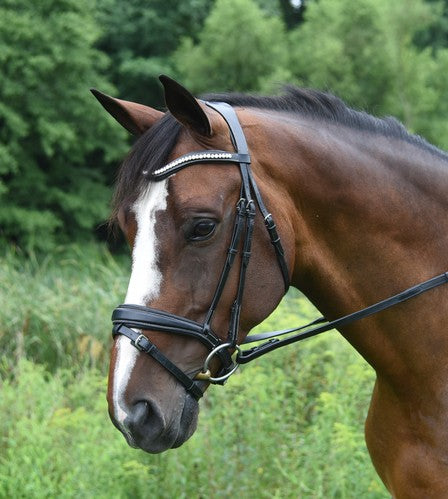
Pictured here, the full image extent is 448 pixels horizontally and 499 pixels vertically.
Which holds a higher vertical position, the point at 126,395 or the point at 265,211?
the point at 265,211

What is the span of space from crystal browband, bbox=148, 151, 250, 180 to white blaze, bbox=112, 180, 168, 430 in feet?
0.09

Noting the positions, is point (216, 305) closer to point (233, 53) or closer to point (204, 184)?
point (204, 184)

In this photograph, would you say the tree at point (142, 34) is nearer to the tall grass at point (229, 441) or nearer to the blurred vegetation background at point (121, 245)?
the blurred vegetation background at point (121, 245)

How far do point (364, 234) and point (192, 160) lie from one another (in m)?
0.61

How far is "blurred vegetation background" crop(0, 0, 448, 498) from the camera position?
3.98 metres

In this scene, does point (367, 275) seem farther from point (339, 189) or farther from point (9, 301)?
point (9, 301)

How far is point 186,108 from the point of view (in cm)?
212

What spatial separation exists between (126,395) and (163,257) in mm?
393

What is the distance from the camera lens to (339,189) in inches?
90.7

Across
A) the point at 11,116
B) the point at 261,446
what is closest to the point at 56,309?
the point at 261,446

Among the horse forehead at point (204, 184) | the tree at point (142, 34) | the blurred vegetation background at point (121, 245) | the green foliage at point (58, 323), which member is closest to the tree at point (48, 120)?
the blurred vegetation background at point (121, 245)

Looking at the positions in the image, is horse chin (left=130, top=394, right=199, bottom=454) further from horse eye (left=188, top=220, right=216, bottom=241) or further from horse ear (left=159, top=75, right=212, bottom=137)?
horse ear (left=159, top=75, right=212, bottom=137)

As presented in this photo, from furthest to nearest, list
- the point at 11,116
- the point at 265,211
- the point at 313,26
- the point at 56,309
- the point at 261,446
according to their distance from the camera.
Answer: the point at 313,26 < the point at 11,116 < the point at 56,309 < the point at 261,446 < the point at 265,211

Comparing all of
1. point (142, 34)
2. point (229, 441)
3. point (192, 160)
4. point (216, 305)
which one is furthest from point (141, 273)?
point (142, 34)
